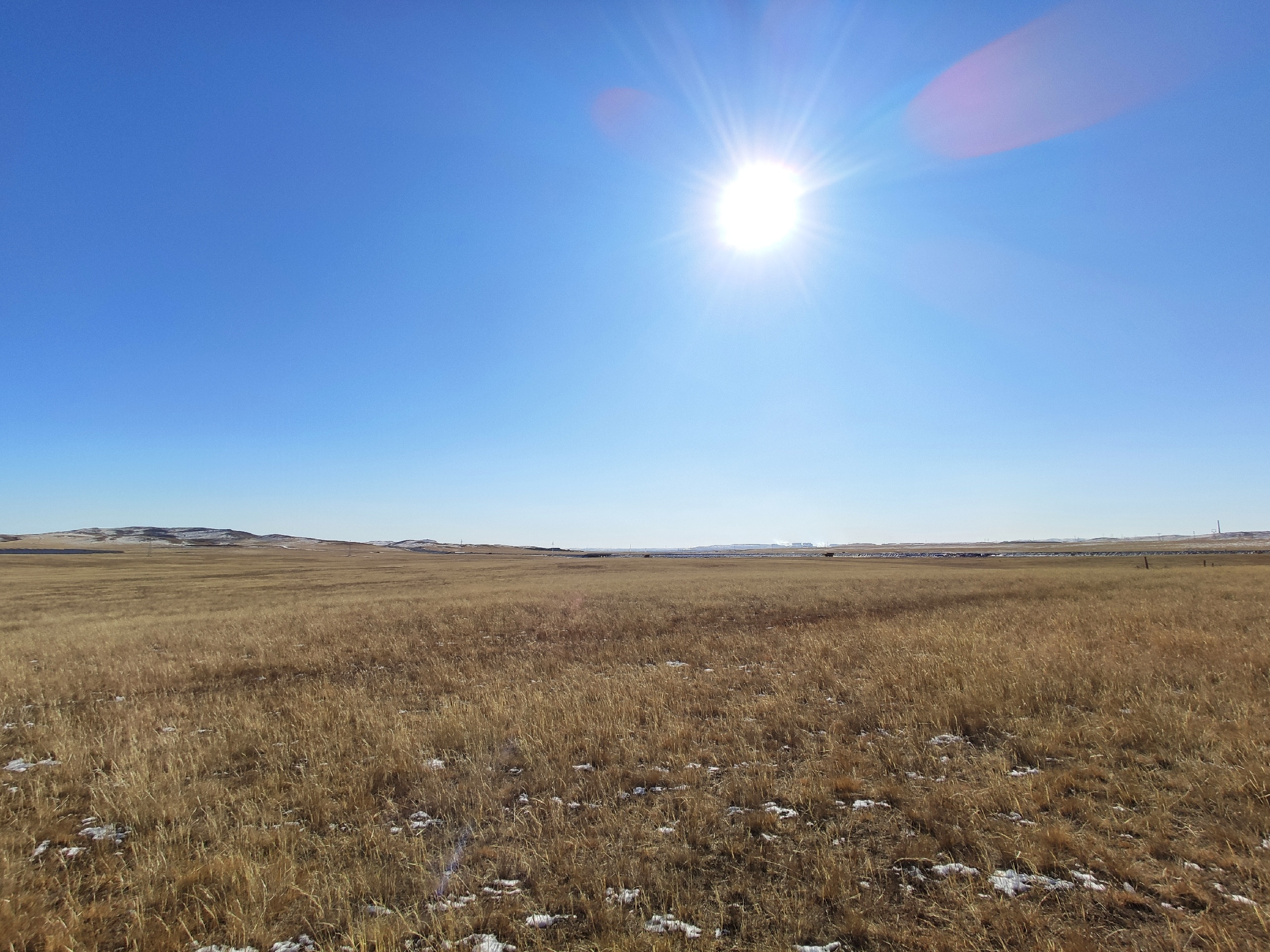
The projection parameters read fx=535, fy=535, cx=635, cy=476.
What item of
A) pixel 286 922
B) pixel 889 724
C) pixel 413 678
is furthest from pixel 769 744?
pixel 413 678

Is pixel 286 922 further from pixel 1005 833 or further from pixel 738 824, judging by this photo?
pixel 1005 833

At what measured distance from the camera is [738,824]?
20.1 feet

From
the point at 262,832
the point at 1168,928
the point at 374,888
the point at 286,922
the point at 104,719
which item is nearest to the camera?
the point at 1168,928

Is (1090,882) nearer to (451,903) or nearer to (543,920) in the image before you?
(543,920)

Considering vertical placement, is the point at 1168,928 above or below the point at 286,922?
above

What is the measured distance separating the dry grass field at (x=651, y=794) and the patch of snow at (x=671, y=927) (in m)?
0.04

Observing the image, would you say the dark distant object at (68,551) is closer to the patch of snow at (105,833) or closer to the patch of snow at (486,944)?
the patch of snow at (105,833)

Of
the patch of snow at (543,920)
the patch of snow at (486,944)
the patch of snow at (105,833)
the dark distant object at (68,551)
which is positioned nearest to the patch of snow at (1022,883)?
the patch of snow at (543,920)

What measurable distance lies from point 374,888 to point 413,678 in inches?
356

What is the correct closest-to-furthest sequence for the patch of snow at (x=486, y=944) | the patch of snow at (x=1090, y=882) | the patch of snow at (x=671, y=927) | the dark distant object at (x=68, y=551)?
the patch of snow at (x=486, y=944), the patch of snow at (x=671, y=927), the patch of snow at (x=1090, y=882), the dark distant object at (x=68, y=551)

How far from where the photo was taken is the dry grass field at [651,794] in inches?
180

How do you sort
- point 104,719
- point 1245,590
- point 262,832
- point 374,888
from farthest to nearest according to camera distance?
point 1245,590 → point 104,719 → point 262,832 → point 374,888

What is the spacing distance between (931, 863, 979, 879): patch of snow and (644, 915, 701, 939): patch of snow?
2442 mm

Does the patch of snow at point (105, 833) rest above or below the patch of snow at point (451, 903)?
below
